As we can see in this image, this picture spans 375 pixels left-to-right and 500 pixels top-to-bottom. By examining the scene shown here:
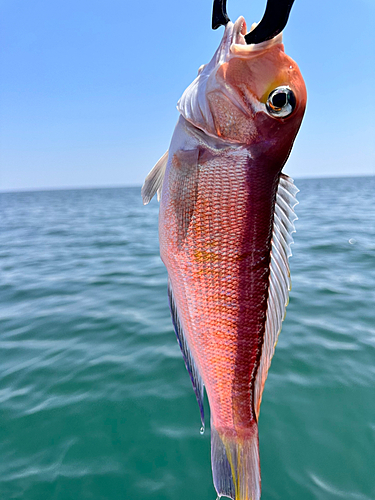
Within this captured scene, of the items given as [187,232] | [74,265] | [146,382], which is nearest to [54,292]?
[74,265]

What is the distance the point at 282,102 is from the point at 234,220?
0.46m

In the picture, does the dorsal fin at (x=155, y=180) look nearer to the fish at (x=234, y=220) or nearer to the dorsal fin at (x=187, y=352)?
the fish at (x=234, y=220)

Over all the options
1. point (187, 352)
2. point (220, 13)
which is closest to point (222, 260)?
point (187, 352)

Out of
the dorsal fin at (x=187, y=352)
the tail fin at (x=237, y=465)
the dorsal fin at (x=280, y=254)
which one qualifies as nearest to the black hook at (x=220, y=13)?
the dorsal fin at (x=280, y=254)

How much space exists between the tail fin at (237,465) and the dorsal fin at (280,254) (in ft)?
1.32

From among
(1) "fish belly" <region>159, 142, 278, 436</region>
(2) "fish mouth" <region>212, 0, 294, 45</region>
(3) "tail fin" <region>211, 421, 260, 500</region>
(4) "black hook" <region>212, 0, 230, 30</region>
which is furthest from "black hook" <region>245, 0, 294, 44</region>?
(3) "tail fin" <region>211, 421, 260, 500</region>

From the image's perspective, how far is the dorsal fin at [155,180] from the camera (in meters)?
1.56

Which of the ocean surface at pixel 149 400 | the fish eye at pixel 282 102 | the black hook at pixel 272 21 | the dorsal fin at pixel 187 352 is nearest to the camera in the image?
the black hook at pixel 272 21

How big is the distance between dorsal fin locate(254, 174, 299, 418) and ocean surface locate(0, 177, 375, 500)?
6.11ft

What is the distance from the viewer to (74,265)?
27.9 feet

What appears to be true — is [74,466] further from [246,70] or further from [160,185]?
[246,70]

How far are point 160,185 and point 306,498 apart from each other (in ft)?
8.06

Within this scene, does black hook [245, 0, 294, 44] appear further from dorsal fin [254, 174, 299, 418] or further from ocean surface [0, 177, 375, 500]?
ocean surface [0, 177, 375, 500]

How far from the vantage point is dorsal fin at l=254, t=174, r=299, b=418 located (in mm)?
1300
